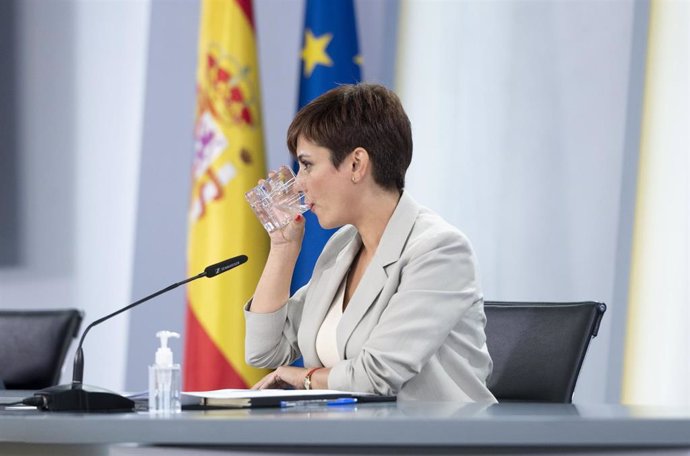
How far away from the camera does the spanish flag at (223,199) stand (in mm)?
3715

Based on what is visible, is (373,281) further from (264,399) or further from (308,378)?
(264,399)

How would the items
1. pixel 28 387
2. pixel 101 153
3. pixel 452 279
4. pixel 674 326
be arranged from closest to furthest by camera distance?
1. pixel 452 279
2. pixel 28 387
3. pixel 674 326
4. pixel 101 153

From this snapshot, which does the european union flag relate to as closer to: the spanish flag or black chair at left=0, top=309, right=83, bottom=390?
the spanish flag

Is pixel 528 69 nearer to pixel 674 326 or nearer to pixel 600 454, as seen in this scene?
pixel 674 326

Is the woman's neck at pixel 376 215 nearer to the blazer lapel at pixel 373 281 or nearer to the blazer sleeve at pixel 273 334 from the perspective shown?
the blazer lapel at pixel 373 281

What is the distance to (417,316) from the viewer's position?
1.87m

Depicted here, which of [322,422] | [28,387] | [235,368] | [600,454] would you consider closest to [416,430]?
[322,422]

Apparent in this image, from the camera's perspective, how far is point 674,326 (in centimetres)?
355

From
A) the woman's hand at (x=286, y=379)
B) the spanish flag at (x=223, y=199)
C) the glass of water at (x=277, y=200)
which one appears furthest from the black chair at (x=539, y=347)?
the spanish flag at (x=223, y=199)

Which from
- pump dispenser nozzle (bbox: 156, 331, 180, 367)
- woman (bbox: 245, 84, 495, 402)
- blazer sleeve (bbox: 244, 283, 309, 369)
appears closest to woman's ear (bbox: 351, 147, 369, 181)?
woman (bbox: 245, 84, 495, 402)

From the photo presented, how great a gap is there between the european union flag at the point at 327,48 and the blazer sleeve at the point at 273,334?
59.2 inches

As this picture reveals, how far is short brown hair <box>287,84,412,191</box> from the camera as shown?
2.08 metres

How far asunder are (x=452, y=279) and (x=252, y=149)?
77.5 inches

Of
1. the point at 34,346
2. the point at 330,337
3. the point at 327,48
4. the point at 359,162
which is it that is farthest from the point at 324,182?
the point at 327,48
